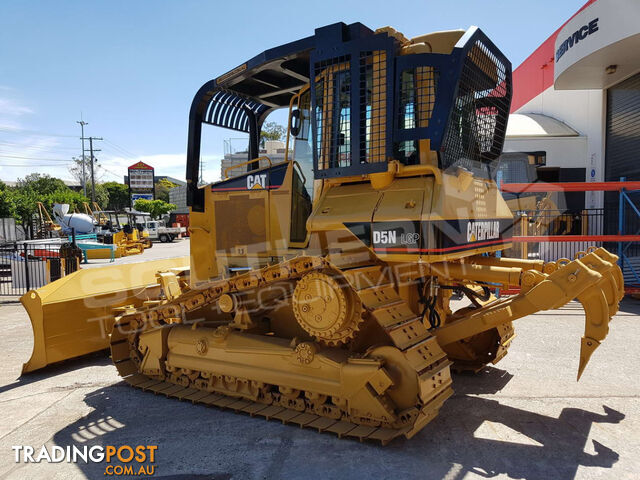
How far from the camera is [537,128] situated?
19078 millimetres

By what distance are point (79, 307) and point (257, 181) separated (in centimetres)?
316

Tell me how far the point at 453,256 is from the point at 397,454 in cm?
165

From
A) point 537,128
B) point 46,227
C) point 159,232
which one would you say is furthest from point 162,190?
point 537,128

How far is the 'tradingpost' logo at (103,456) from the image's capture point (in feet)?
12.1

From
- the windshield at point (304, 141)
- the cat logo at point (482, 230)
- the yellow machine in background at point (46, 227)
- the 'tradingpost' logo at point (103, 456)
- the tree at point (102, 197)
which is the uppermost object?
the tree at point (102, 197)

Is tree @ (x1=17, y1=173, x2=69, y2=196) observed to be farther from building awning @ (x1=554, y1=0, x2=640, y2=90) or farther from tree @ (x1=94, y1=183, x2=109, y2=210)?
building awning @ (x1=554, y1=0, x2=640, y2=90)

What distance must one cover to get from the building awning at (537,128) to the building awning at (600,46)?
314 cm

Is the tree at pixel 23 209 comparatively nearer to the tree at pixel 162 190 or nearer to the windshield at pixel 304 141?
the windshield at pixel 304 141

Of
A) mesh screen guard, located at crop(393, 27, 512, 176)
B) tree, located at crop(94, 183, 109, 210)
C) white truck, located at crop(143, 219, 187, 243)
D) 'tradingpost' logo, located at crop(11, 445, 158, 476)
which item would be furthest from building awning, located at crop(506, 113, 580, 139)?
tree, located at crop(94, 183, 109, 210)

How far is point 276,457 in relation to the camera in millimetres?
3699

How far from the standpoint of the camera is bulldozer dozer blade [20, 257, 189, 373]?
581cm

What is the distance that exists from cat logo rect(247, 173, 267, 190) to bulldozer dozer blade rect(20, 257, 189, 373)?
2.92 m

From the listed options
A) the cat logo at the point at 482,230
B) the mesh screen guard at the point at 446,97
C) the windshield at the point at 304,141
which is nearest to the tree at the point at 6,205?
the windshield at the point at 304,141

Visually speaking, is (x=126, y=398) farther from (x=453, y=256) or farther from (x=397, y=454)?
(x=453, y=256)
